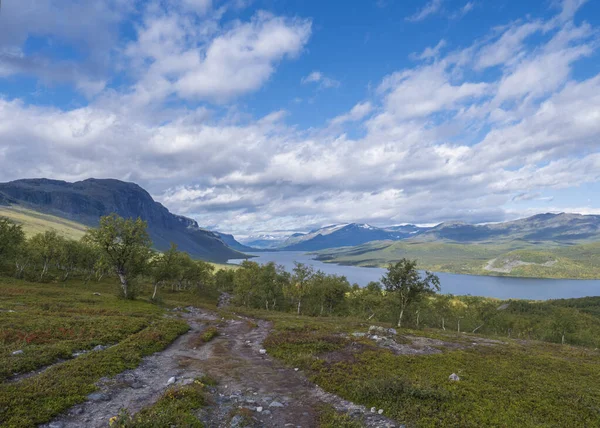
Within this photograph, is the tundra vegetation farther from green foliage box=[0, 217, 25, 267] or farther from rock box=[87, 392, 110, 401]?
green foliage box=[0, 217, 25, 267]

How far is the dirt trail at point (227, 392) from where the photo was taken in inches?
543

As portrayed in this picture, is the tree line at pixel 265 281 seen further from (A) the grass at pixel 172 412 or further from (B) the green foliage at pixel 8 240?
(A) the grass at pixel 172 412

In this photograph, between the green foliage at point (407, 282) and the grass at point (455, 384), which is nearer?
the grass at point (455, 384)

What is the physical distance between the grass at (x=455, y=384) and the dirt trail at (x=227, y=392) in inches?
54.1

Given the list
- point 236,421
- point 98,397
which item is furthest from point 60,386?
point 236,421

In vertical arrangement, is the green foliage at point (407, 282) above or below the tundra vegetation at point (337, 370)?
above

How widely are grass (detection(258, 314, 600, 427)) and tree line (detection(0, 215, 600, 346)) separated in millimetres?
23097

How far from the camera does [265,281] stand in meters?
94.3

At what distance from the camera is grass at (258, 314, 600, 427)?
1498 cm

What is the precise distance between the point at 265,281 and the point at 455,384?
79201 millimetres

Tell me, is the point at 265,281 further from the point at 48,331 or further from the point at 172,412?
the point at 172,412

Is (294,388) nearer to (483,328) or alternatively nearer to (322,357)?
(322,357)

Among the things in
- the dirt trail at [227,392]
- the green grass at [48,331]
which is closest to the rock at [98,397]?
Result: the dirt trail at [227,392]

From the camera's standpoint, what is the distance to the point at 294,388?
18.7 meters
